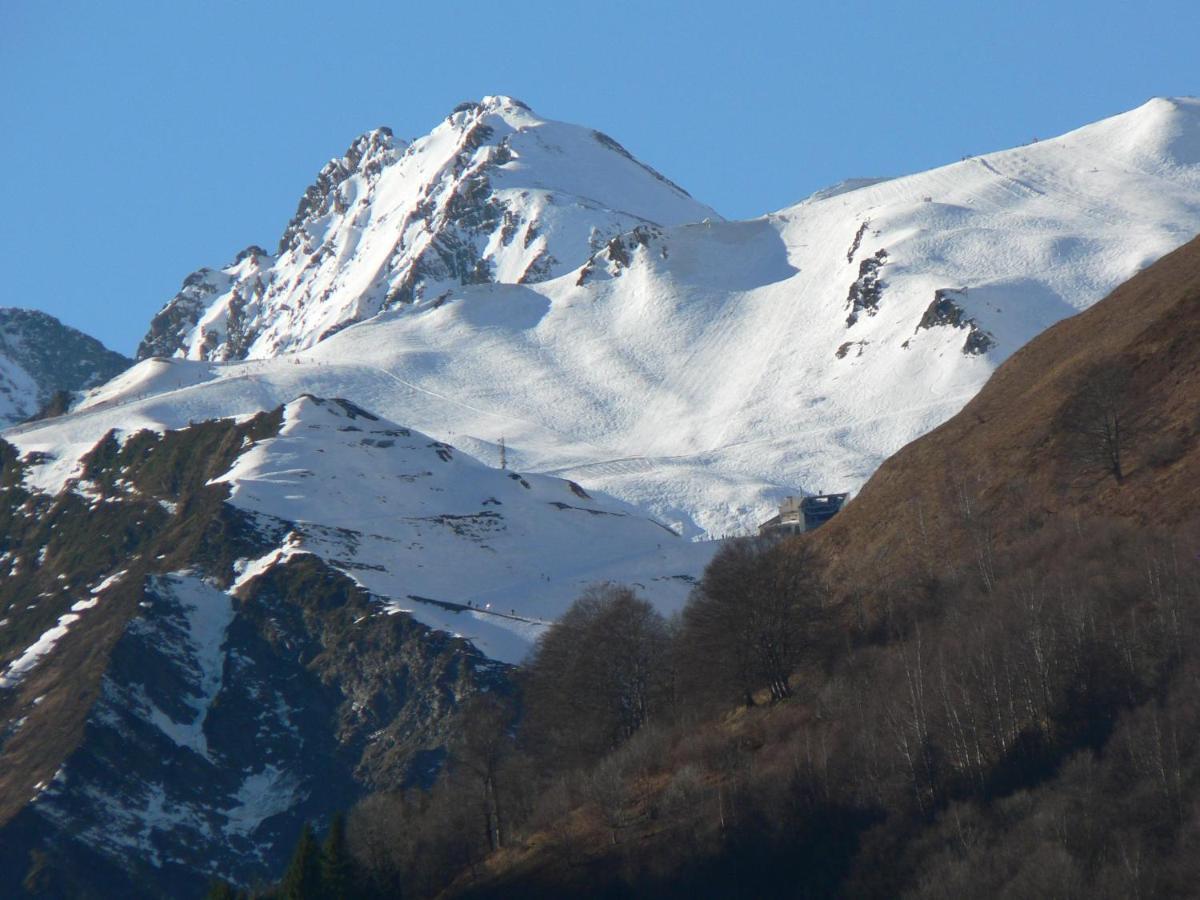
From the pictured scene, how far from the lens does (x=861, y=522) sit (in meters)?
A: 75.8

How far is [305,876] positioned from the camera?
5869 cm

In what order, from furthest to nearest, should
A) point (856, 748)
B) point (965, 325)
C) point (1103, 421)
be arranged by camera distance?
1. point (965, 325)
2. point (1103, 421)
3. point (856, 748)

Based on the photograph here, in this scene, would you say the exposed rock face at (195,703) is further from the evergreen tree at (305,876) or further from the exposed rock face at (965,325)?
the exposed rock face at (965,325)

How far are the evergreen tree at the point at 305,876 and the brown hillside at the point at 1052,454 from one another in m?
21.7

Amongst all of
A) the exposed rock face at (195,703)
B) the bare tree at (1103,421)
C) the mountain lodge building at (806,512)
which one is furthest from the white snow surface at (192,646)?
the bare tree at (1103,421)

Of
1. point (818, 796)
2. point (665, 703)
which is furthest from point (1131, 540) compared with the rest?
point (665, 703)

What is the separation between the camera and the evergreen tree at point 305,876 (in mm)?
58406

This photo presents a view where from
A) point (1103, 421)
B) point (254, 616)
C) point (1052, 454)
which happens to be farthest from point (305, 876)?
point (254, 616)

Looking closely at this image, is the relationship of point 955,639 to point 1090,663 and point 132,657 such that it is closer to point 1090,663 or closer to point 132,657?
point 1090,663

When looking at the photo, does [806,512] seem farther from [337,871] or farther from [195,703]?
[337,871]

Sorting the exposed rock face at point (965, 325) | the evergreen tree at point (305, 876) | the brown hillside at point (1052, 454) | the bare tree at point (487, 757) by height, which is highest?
the exposed rock face at point (965, 325)

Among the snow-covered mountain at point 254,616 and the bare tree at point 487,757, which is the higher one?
the snow-covered mountain at point 254,616

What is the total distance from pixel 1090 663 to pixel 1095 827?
7.08m

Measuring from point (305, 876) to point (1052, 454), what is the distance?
27649mm
